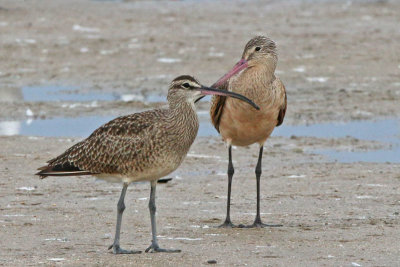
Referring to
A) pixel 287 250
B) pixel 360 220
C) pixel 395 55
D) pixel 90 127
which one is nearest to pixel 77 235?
pixel 287 250

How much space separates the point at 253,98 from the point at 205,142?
167 inches

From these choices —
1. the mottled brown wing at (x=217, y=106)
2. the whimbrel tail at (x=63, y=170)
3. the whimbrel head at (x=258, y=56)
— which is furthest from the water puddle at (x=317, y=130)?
the whimbrel tail at (x=63, y=170)

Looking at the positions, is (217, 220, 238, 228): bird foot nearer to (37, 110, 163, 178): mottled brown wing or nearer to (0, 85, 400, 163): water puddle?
(37, 110, 163, 178): mottled brown wing

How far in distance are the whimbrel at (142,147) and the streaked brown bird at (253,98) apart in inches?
63.9

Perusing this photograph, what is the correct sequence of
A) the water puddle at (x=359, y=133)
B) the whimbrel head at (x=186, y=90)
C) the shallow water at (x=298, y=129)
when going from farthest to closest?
1. the shallow water at (x=298, y=129)
2. the water puddle at (x=359, y=133)
3. the whimbrel head at (x=186, y=90)

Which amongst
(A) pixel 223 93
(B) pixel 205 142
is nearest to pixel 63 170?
(A) pixel 223 93

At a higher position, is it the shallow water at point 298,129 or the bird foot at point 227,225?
the shallow water at point 298,129

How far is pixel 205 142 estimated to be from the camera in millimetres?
14758

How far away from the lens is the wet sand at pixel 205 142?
931 centimetres

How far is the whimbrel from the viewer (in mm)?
8805

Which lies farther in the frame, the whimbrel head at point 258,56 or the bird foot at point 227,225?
the whimbrel head at point 258,56

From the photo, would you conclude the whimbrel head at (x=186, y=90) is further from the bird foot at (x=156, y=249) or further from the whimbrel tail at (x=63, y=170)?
the bird foot at (x=156, y=249)

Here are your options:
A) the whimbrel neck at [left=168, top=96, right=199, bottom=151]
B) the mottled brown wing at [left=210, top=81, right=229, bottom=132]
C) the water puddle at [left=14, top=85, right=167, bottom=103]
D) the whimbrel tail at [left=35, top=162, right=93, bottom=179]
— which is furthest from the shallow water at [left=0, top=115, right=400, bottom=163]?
the whimbrel tail at [left=35, top=162, right=93, bottom=179]

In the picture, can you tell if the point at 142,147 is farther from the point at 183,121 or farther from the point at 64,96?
the point at 64,96
